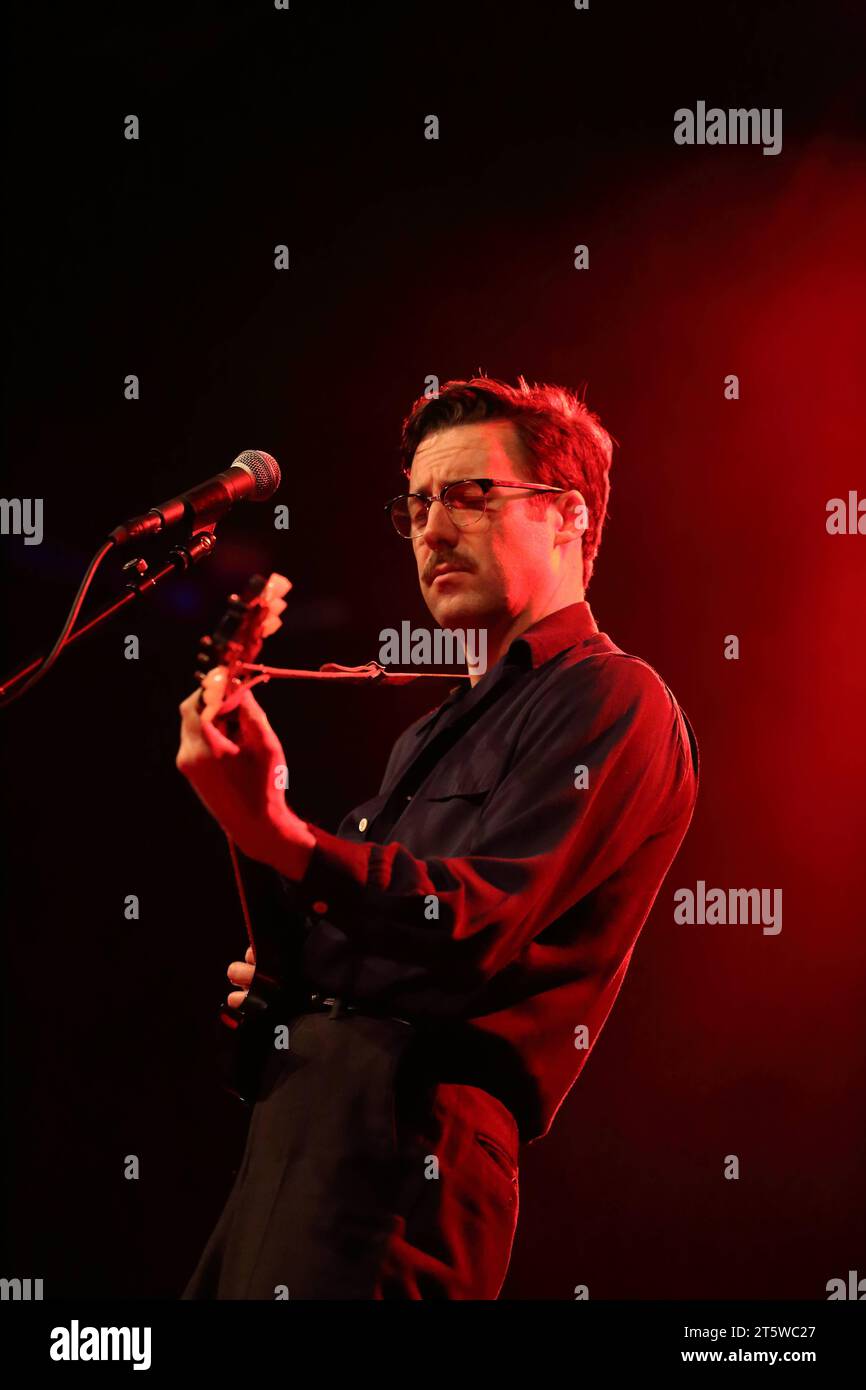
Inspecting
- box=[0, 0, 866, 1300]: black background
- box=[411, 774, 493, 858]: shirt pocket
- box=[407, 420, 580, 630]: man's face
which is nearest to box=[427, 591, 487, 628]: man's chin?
box=[407, 420, 580, 630]: man's face

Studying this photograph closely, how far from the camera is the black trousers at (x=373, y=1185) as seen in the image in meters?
1.51

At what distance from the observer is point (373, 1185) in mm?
1526

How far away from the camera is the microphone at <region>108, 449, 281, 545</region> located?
1.77m

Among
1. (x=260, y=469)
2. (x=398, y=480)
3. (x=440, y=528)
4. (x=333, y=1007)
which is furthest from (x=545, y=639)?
(x=398, y=480)

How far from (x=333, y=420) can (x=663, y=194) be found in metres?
1.08

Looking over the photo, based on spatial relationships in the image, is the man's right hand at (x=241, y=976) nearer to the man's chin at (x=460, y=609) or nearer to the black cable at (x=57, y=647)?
the black cable at (x=57, y=647)

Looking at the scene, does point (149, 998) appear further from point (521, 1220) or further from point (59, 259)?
point (59, 259)

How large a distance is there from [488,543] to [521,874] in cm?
75

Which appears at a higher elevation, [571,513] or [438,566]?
[571,513]

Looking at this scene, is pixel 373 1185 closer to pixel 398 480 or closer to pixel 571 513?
pixel 571 513

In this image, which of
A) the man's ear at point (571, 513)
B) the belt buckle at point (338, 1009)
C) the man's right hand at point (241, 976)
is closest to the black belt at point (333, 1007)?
the belt buckle at point (338, 1009)

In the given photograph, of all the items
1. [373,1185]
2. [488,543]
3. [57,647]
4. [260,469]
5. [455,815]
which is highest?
[260,469]

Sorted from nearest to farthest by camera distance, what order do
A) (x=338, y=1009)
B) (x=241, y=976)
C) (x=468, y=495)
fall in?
1. (x=338, y=1009)
2. (x=241, y=976)
3. (x=468, y=495)

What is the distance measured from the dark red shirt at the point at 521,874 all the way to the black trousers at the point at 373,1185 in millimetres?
58
